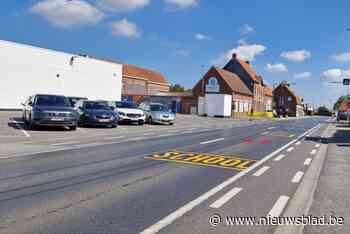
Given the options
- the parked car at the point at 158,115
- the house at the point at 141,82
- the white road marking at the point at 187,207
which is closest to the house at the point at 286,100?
the house at the point at 141,82

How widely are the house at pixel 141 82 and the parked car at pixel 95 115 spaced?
4839 centimetres

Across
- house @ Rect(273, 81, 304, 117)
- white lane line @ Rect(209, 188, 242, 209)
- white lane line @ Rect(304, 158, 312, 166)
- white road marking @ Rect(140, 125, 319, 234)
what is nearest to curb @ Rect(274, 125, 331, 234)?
white lane line @ Rect(209, 188, 242, 209)

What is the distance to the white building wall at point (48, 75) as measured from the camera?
29.2m

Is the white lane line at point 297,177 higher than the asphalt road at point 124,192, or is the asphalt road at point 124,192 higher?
the asphalt road at point 124,192

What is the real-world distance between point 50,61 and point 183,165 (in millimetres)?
27636

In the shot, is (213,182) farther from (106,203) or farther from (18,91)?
(18,91)

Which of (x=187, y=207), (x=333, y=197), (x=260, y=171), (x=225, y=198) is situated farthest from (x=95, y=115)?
(x=333, y=197)

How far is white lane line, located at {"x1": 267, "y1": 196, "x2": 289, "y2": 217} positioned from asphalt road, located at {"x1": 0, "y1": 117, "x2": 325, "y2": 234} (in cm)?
9

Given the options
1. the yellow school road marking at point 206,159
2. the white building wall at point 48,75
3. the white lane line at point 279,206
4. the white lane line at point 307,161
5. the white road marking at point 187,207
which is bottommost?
the white lane line at point 307,161

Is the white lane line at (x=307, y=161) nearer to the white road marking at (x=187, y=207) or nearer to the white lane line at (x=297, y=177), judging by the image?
the white lane line at (x=297, y=177)

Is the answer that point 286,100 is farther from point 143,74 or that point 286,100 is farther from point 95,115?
point 95,115

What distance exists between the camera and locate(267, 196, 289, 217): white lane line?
502 centimetres

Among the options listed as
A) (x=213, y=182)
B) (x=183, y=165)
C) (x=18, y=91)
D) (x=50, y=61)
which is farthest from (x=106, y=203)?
(x=50, y=61)

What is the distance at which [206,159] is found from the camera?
9883 millimetres
